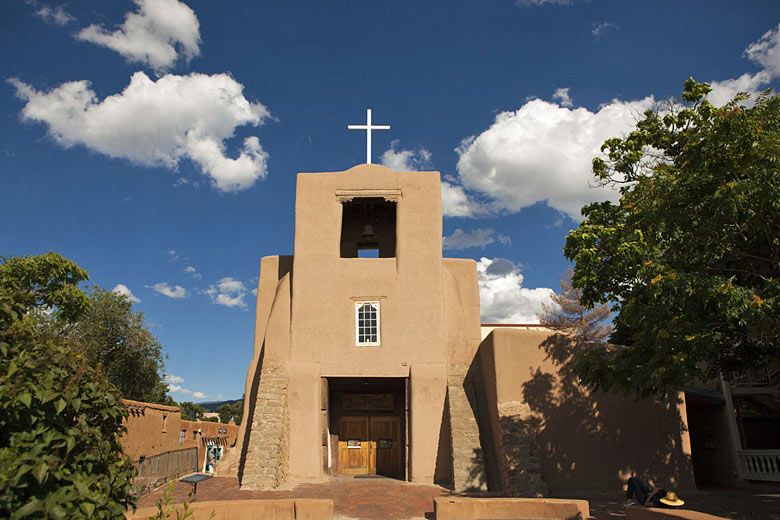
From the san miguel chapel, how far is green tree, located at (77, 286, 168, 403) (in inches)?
551

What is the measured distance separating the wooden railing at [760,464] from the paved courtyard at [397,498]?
120 cm

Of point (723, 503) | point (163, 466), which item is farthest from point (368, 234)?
point (723, 503)

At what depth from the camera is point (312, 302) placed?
17.2 m

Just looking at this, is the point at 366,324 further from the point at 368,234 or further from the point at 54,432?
the point at 54,432

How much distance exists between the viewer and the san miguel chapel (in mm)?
14336

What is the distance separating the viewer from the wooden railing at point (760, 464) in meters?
15.2

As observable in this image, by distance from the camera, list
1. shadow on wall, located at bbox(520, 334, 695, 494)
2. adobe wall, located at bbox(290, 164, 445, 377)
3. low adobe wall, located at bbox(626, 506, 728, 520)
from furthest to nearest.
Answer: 1. adobe wall, located at bbox(290, 164, 445, 377)
2. shadow on wall, located at bbox(520, 334, 695, 494)
3. low adobe wall, located at bbox(626, 506, 728, 520)

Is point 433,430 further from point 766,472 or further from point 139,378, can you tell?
point 139,378

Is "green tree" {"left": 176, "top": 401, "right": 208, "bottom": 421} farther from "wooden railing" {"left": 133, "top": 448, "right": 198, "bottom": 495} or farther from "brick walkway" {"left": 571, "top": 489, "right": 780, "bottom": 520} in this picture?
"brick walkway" {"left": 571, "top": 489, "right": 780, "bottom": 520}

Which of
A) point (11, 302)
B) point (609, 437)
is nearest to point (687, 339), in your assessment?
point (609, 437)

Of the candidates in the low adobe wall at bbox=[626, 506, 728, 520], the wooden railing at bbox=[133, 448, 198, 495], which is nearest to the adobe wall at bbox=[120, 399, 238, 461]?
the wooden railing at bbox=[133, 448, 198, 495]

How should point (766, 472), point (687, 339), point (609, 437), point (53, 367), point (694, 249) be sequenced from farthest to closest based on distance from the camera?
point (766, 472) → point (609, 437) → point (694, 249) → point (687, 339) → point (53, 367)

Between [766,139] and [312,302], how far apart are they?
12.8 meters

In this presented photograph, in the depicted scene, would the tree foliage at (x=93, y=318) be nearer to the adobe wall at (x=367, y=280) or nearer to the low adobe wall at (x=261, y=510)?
the adobe wall at (x=367, y=280)
